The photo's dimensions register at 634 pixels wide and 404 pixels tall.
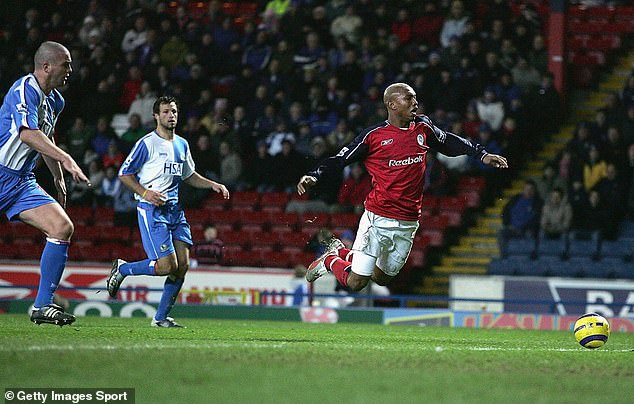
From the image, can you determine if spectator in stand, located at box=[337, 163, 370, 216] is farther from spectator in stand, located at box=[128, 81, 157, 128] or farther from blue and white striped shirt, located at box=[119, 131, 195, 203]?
blue and white striped shirt, located at box=[119, 131, 195, 203]

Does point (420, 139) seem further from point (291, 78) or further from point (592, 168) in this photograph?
point (291, 78)

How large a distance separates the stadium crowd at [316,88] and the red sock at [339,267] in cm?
845

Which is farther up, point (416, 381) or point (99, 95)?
point (99, 95)

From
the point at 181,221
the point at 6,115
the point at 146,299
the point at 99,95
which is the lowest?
the point at 146,299

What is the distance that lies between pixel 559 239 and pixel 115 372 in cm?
1352

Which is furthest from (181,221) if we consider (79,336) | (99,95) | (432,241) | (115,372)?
(99,95)

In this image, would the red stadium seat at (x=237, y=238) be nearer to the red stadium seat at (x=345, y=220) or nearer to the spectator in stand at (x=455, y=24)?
the red stadium seat at (x=345, y=220)

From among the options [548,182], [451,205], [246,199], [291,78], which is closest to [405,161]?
[548,182]

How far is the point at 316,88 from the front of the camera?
72.6 ft

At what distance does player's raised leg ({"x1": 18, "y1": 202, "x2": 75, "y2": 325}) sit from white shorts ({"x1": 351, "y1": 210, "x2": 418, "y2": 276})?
304 centimetres

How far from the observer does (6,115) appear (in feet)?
33.1

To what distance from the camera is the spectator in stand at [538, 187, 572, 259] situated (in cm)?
1942

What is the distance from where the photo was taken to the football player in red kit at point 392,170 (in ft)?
37.2

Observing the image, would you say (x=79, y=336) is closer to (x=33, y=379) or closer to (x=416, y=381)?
(x=33, y=379)
